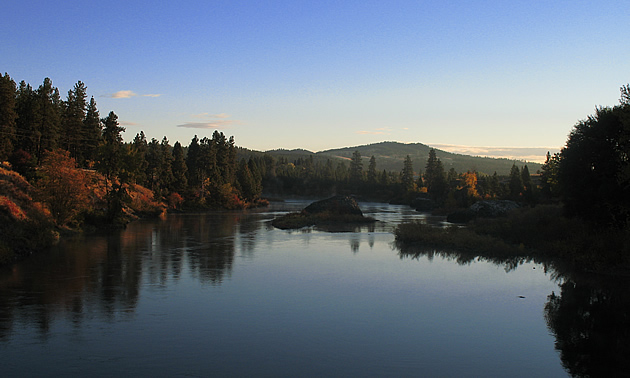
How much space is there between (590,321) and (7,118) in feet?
220

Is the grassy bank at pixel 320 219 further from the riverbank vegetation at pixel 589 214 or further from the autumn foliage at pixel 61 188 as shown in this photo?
the riverbank vegetation at pixel 589 214

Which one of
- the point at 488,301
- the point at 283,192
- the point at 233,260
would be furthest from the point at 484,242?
the point at 283,192

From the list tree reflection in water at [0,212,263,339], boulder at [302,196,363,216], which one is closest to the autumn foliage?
tree reflection in water at [0,212,263,339]

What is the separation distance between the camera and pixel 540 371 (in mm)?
13023

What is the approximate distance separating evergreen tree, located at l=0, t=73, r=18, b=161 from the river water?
113ft

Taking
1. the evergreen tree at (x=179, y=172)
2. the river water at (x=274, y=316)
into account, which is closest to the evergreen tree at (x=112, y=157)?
the evergreen tree at (x=179, y=172)

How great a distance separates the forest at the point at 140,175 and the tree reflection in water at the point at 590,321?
5.76m

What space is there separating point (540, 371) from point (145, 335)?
11607 mm

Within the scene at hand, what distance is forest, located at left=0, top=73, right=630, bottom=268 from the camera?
98.9ft

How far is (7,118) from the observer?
61.7 meters

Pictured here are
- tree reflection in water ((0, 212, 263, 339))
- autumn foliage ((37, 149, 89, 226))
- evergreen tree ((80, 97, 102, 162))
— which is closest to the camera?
tree reflection in water ((0, 212, 263, 339))

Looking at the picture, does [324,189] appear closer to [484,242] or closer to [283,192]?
[283,192]

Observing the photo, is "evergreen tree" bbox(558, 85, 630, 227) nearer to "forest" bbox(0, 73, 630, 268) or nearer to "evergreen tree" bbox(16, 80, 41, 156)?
"forest" bbox(0, 73, 630, 268)

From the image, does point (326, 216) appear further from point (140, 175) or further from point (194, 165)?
point (194, 165)
